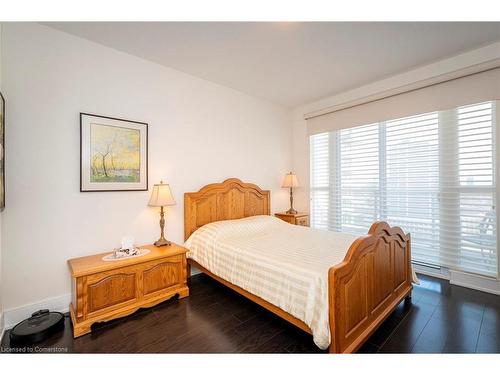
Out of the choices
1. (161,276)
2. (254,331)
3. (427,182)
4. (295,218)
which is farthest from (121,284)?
(427,182)

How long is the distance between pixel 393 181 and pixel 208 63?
278 cm

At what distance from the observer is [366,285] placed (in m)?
1.61

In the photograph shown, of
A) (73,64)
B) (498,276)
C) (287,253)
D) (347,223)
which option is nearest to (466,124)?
(498,276)

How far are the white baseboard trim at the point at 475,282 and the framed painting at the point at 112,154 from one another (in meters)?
→ 3.60

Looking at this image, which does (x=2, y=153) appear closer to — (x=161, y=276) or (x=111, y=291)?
(x=111, y=291)

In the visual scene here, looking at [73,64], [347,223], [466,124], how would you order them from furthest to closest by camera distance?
1. [347,223]
2. [466,124]
3. [73,64]

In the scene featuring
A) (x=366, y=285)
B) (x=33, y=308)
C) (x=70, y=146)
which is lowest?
(x=33, y=308)

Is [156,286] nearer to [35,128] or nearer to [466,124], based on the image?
[35,128]

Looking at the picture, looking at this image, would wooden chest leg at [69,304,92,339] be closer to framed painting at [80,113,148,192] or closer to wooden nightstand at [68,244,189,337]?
wooden nightstand at [68,244,189,337]

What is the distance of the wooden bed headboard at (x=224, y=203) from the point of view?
281 cm

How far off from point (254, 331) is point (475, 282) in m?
2.49

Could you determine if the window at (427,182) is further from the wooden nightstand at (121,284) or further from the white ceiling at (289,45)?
the wooden nightstand at (121,284)

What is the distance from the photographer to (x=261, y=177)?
3695 millimetres

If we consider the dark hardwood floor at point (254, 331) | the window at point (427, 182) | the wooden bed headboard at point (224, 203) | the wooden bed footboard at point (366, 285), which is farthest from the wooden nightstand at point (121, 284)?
the window at point (427, 182)
